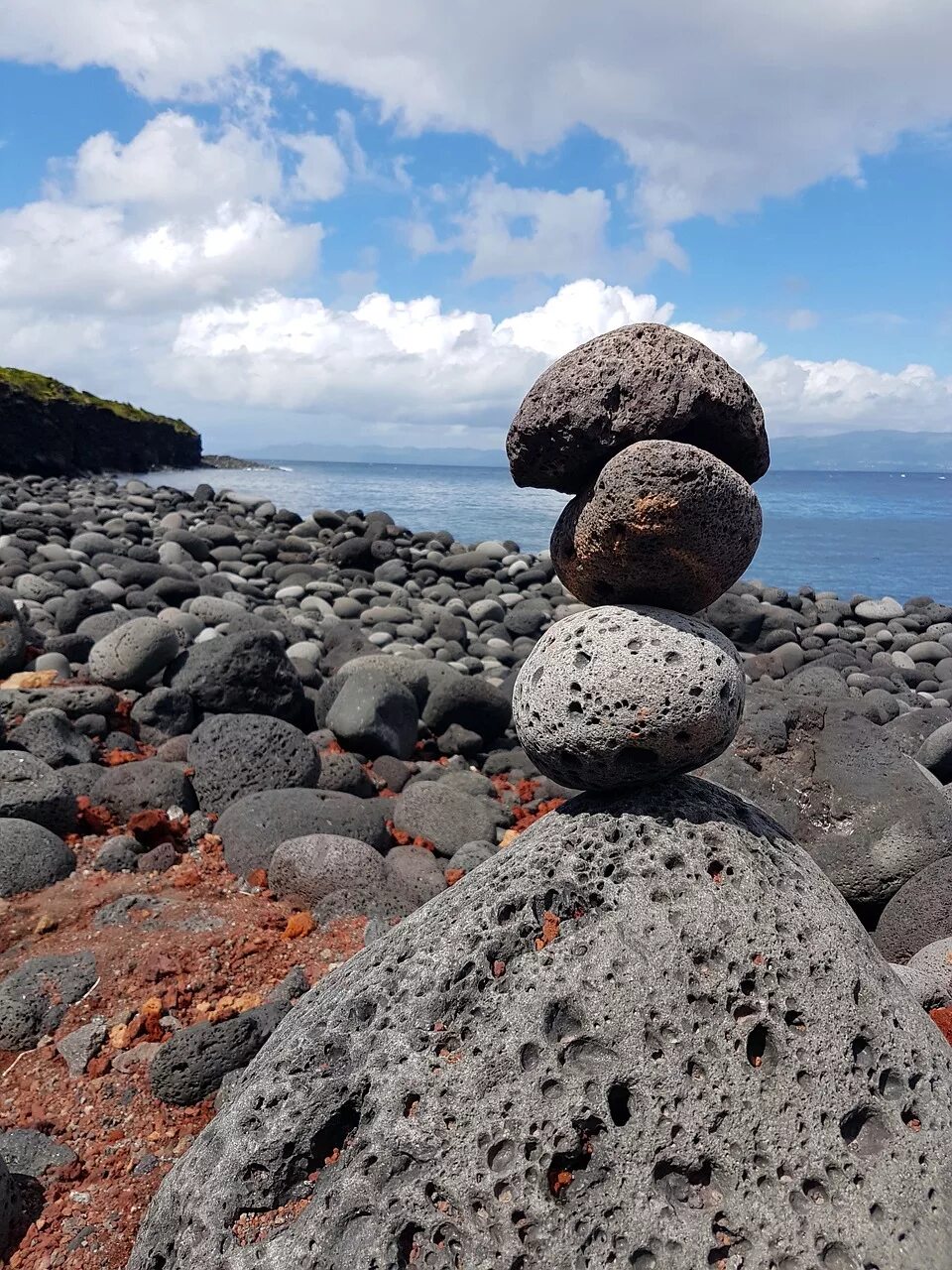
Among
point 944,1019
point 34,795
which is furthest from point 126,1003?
point 944,1019

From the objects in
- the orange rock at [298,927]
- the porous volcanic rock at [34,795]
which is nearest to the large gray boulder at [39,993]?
the orange rock at [298,927]

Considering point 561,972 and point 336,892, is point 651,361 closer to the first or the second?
point 561,972

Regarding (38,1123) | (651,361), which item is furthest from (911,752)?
(38,1123)

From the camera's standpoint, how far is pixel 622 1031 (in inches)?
120

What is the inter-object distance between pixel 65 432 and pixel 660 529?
4091 centimetres

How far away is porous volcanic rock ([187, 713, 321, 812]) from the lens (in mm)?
7129

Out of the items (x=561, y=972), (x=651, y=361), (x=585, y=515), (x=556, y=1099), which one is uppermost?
(x=651, y=361)

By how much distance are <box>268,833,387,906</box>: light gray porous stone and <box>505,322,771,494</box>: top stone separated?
2.96 meters

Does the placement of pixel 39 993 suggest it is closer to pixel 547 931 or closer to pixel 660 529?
pixel 547 931

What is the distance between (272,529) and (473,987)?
20780 millimetres

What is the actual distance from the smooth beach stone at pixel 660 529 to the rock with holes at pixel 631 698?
21cm

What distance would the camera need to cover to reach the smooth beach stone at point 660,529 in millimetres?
3705

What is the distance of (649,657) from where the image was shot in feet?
11.9

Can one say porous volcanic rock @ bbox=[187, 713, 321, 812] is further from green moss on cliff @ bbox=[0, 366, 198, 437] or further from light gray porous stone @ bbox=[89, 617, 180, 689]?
green moss on cliff @ bbox=[0, 366, 198, 437]
